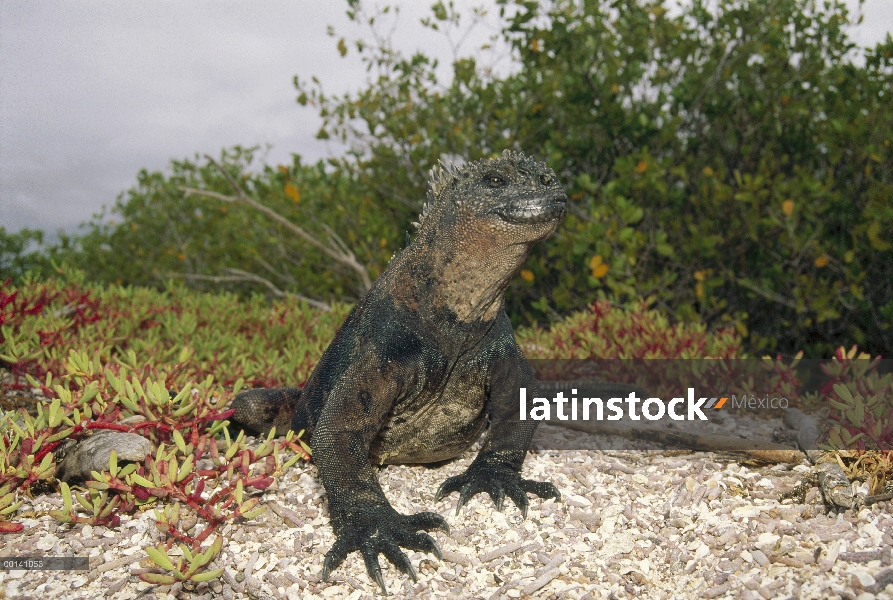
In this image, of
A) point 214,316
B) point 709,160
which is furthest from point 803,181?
point 214,316

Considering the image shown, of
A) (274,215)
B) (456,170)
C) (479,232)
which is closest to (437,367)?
(479,232)

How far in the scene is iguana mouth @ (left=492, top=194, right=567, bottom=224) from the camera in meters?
2.54

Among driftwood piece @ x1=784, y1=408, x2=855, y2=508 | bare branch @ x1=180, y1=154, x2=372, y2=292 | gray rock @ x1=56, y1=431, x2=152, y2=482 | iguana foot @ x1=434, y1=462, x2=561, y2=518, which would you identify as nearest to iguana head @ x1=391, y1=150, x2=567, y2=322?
iguana foot @ x1=434, y1=462, x2=561, y2=518

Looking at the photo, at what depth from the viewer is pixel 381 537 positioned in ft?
8.46

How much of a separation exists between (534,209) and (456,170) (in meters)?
0.45

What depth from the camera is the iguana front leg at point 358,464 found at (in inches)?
103

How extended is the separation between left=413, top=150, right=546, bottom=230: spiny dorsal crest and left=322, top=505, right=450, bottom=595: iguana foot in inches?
48.5

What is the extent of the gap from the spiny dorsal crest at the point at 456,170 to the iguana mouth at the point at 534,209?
0.72 feet

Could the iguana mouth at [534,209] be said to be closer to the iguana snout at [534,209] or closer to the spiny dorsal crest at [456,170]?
the iguana snout at [534,209]

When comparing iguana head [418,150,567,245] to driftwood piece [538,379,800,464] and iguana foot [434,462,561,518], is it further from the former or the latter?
driftwood piece [538,379,800,464]

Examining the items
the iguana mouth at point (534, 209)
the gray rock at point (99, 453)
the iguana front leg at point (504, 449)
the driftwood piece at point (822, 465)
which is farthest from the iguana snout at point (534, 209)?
the gray rock at point (99, 453)

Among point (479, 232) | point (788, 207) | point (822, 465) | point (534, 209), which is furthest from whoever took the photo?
point (788, 207)

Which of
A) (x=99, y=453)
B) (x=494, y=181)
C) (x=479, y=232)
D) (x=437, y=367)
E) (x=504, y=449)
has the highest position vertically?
(x=494, y=181)

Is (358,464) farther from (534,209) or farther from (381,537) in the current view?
(534,209)
